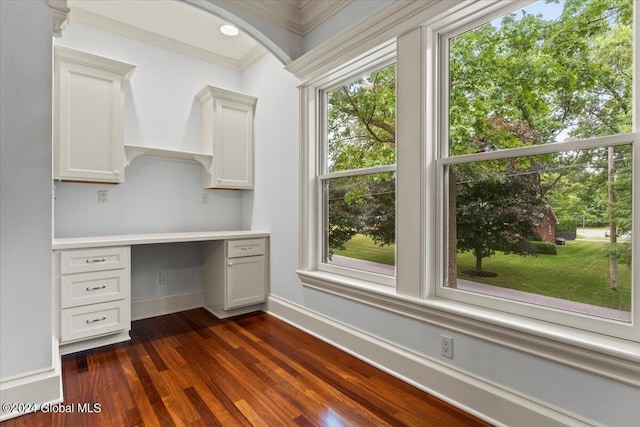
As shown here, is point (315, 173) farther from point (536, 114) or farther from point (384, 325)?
point (536, 114)

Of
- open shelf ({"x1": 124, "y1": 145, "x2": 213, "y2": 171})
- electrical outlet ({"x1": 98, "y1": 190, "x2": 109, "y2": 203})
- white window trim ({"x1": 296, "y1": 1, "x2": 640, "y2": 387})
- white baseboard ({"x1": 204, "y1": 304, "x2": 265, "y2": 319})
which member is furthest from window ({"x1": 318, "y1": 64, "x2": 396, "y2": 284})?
electrical outlet ({"x1": 98, "y1": 190, "x2": 109, "y2": 203})

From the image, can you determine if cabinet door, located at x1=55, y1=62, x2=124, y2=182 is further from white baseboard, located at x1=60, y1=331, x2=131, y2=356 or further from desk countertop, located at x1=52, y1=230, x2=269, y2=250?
white baseboard, located at x1=60, y1=331, x2=131, y2=356

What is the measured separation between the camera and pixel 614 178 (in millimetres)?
1326

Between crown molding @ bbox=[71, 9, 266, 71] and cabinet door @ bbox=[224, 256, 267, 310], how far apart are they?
217cm

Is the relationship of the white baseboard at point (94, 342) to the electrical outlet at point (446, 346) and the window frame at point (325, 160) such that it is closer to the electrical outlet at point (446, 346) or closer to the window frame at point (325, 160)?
the window frame at point (325, 160)

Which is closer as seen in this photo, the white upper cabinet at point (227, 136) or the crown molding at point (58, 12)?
the crown molding at point (58, 12)

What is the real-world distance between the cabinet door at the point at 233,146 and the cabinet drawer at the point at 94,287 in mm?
1242

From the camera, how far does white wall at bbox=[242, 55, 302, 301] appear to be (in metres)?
2.93

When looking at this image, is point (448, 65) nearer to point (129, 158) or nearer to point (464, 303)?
point (464, 303)

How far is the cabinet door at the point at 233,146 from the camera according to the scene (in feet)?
10.7

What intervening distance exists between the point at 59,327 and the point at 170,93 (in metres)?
2.29

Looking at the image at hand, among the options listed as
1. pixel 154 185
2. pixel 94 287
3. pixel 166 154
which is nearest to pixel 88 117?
pixel 166 154

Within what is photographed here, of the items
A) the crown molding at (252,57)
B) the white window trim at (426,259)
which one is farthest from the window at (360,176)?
the crown molding at (252,57)

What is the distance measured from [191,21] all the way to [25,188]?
2089 millimetres
